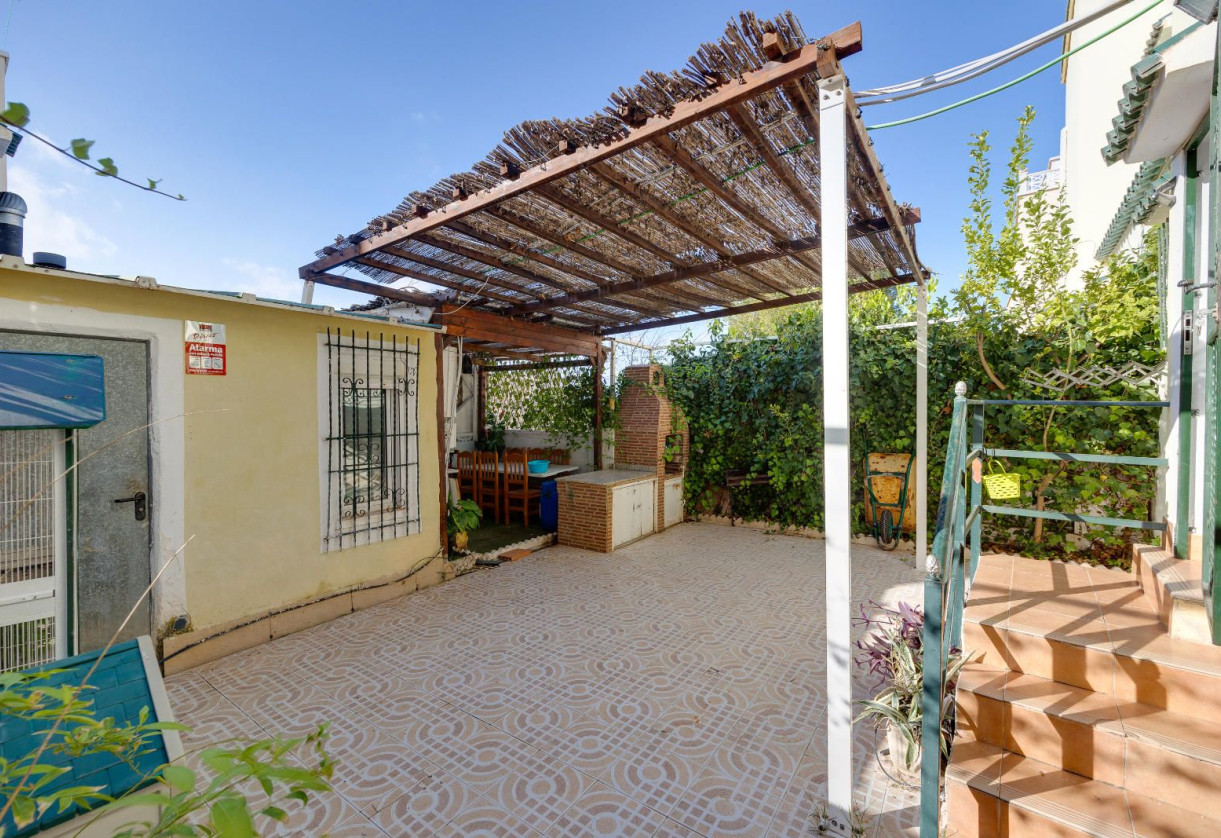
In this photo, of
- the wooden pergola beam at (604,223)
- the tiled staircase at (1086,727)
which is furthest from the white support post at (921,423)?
the tiled staircase at (1086,727)

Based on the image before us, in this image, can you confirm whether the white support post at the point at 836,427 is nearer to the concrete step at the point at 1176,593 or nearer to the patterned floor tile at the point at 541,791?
the patterned floor tile at the point at 541,791

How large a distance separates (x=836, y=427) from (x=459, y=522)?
14.7 ft

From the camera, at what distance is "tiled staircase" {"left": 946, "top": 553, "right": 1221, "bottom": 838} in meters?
1.71

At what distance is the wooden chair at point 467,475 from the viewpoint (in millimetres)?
8227

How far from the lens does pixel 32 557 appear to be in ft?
10.0

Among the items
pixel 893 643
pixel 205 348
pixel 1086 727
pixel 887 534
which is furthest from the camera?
pixel 887 534

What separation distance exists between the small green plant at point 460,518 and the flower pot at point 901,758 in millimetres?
4304

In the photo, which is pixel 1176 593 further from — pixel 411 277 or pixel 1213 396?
pixel 411 277

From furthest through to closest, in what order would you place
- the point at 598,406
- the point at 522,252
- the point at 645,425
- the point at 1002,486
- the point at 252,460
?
the point at 598,406 → the point at 645,425 → the point at 522,252 → the point at 252,460 → the point at 1002,486

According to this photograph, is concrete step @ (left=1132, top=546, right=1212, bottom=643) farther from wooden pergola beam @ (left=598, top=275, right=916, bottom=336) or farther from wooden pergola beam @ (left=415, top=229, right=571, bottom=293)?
wooden pergola beam @ (left=415, top=229, right=571, bottom=293)

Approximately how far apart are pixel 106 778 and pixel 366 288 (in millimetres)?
4687

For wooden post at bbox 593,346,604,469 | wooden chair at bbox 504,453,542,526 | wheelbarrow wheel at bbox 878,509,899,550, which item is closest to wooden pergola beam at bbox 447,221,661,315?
wooden post at bbox 593,346,604,469

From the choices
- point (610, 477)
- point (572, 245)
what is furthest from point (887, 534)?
point (572, 245)

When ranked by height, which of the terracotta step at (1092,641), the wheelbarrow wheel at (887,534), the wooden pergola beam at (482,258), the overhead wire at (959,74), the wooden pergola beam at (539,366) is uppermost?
the overhead wire at (959,74)
